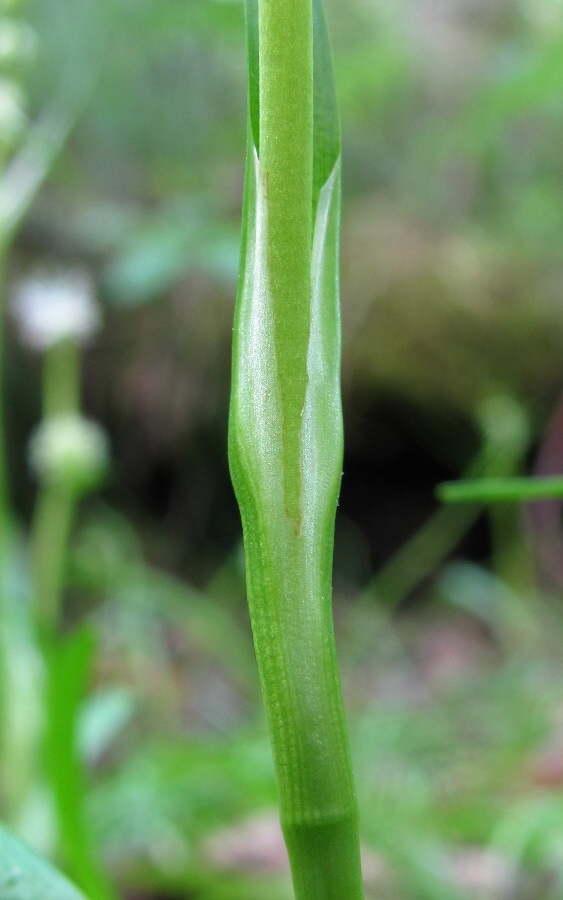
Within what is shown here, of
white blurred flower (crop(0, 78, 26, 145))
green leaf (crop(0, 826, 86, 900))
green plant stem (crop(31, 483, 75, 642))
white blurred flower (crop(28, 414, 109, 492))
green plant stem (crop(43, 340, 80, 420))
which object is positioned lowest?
green leaf (crop(0, 826, 86, 900))

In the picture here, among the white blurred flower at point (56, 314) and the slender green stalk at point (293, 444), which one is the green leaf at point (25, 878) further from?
the white blurred flower at point (56, 314)

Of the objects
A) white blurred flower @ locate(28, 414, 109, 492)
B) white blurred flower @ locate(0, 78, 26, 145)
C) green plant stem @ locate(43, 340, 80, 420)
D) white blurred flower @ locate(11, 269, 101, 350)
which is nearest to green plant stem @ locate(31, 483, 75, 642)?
white blurred flower @ locate(28, 414, 109, 492)

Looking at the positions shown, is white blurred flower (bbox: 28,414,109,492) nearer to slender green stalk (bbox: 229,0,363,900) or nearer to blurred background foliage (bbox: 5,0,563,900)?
blurred background foliage (bbox: 5,0,563,900)

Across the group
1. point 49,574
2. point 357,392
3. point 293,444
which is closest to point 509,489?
point 293,444

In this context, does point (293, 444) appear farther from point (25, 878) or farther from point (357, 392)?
point (357, 392)

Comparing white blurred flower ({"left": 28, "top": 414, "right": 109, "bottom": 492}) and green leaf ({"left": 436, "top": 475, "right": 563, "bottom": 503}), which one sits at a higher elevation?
white blurred flower ({"left": 28, "top": 414, "right": 109, "bottom": 492})

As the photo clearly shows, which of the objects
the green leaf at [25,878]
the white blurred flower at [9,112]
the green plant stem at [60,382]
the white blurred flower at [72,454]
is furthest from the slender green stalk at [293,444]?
the green plant stem at [60,382]
